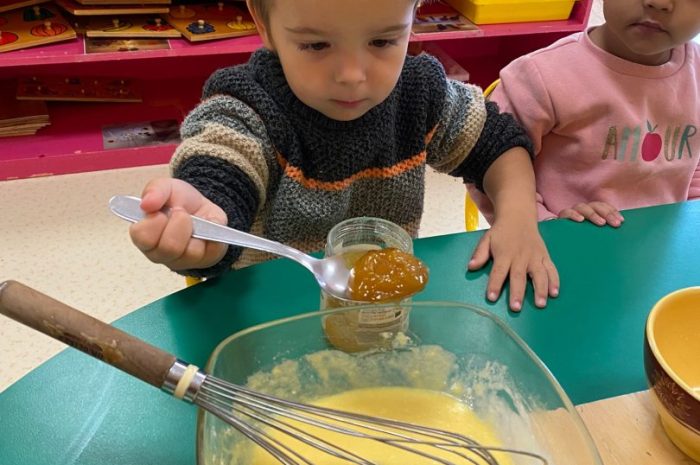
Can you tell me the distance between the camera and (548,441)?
1.60 ft

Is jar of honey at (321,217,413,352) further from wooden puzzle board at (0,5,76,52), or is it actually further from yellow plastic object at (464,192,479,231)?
wooden puzzle board at (0,5,76,52)

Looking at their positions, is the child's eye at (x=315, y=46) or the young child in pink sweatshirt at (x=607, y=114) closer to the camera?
the child's eye at (x=315, y=46)

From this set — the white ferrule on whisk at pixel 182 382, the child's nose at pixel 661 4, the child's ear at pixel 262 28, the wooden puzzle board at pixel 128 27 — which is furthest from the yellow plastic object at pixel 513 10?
the white ferrule on whisk at pixel 182 382

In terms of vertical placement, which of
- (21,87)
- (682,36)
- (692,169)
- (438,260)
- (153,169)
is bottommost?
(153,169)

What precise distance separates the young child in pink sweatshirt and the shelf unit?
3.04 ft

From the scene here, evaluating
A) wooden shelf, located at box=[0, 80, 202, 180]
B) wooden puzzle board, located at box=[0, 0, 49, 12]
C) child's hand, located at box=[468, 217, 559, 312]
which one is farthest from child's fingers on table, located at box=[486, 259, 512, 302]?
wooden puzzle board, located at box=[0, 0, 49, 12]

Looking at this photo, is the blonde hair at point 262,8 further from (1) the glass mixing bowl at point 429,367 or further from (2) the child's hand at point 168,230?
(1) the glass mixing bowl at point 429,367

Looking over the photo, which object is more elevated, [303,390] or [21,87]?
[303,390]

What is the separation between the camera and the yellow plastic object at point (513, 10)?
195 cm

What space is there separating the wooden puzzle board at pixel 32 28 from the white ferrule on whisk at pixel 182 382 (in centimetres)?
156

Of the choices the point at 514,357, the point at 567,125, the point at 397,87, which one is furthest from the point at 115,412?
the point at 567,125

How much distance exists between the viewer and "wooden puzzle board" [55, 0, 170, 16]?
172 cm

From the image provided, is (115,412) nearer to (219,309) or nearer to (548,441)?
(219,309)

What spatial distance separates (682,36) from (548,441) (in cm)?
71
